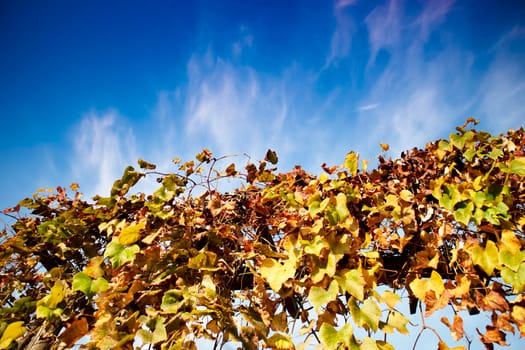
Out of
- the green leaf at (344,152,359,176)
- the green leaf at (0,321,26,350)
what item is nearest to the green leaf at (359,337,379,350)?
the green leaf at (344,152,359,176)

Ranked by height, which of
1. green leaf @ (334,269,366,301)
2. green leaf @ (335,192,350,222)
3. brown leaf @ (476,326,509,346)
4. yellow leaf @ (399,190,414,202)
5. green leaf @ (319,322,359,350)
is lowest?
brown leaf @ (476,326,509,346)

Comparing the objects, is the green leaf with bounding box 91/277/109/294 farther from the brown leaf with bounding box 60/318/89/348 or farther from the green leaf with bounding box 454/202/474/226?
the green leaf with bounding box 454/202/474/226

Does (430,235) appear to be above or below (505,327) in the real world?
above

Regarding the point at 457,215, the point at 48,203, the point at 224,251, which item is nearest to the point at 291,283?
the point at 224,251

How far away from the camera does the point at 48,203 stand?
7.74ft

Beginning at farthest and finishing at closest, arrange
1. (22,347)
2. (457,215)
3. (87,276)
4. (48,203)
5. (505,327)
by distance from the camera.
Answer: (48,203), (22,347), (87,276), (457,215), (505,327)

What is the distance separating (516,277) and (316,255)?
75 centimetres

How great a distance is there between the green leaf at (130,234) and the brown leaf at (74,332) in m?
0.39

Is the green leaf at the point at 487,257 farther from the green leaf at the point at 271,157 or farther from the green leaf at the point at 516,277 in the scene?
the green leaf at the point at 271,157

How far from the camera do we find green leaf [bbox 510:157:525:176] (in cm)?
124

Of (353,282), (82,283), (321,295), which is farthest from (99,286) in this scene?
(353,282)

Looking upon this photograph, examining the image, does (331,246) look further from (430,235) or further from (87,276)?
(87,276)

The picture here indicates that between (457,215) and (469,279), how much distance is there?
0.26 m

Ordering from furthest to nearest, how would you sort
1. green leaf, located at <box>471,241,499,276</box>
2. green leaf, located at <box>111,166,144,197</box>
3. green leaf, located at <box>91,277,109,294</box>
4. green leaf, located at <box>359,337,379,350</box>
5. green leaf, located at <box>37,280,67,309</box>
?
1. green leaf, located at <box>111,166,144,197</box>
2. green leaf, located at <box>37,280,67,309</box>
3. green leaf, located at <box>91,277,109,294</box>
4. green leaf, located at <box>471,241,499,276</box>
5. green leaf, located at <box>359,337,379,350</box>
